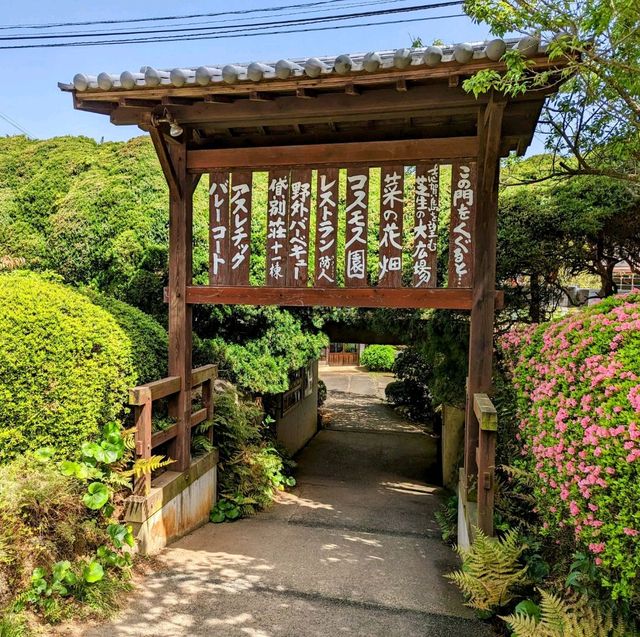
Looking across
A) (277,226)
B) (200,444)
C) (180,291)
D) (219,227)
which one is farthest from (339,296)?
(200,444)

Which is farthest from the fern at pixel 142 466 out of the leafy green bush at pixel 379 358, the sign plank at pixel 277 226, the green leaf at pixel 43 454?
the leafy green bush at pixel 379 358

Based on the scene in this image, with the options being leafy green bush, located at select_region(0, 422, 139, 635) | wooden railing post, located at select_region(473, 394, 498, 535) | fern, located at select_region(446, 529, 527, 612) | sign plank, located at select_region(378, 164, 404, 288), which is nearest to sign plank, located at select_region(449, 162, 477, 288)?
sign plank, located at select_region(378, 164, 404, 288)

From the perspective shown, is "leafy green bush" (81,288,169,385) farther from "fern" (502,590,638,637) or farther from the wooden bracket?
"fern" (502,590,638,637)

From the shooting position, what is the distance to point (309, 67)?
367 cm

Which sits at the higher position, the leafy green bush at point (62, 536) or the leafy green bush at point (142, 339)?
the leafy green bush at point (142, 339)

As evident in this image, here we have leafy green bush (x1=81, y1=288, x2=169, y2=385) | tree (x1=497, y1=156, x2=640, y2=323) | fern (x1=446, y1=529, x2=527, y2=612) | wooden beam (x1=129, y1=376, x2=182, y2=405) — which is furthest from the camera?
tree (x1=497, y1=156, x2=640, y2=323)

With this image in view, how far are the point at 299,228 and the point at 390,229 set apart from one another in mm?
896

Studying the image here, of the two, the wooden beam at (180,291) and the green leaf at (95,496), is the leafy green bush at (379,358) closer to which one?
the wooden beam at (180,291)

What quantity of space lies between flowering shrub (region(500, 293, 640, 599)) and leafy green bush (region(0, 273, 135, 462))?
132 inches

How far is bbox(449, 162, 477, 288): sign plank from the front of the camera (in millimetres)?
4406

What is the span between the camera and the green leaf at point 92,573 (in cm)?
327

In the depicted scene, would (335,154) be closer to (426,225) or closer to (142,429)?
(426,225)

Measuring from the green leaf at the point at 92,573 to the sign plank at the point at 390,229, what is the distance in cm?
318

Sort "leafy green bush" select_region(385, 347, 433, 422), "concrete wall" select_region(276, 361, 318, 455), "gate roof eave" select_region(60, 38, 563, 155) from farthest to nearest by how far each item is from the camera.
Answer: "leafy green bush" select_region(385, 347, 433, 422) < "concrete wall" select_region(276, 361, 318, 455) < "gate roof eave" select_region(60, 38, 563, 155)
